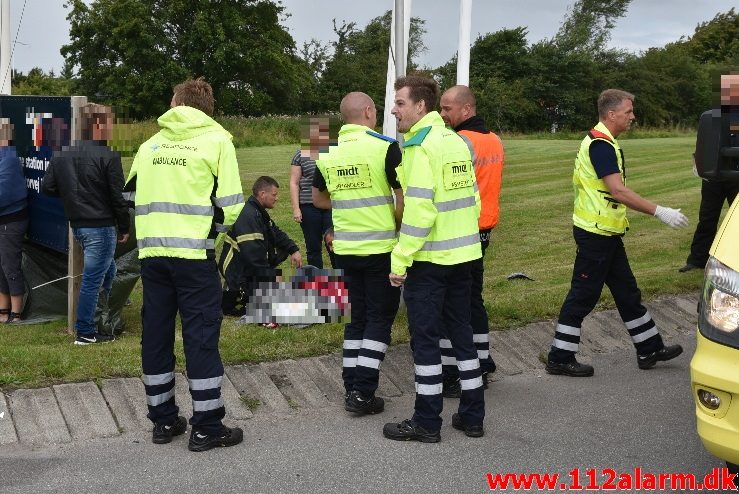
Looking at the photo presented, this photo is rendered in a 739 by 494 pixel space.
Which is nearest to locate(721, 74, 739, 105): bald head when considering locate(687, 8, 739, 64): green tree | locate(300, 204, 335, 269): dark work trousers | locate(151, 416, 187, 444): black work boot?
locate(151, 416, 187, 444): black work boot

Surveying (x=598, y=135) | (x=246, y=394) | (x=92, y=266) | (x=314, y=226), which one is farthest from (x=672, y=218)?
(x=92, y=266)

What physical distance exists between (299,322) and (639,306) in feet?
8.59

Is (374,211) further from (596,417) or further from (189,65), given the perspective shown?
(189,65)

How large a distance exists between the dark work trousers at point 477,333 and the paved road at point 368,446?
257 millimetres

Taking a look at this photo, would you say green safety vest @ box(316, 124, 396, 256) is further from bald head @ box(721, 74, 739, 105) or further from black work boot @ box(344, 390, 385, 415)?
bald head @ box(721, 74, 739, 105)

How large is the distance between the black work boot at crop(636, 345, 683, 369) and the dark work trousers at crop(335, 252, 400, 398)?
205 cm

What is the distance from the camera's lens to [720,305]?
4195mm

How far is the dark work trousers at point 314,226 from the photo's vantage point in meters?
8.70

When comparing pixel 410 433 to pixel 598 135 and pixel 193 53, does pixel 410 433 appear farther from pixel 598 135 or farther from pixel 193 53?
pixel 193 53

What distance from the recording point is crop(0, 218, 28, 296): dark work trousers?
8312mm

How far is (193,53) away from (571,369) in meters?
47.4

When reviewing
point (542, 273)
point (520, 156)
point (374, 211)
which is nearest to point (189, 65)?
point (520, 156)

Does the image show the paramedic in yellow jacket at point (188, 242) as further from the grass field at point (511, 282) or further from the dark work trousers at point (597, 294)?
the dark work trousers at point (597, 294)

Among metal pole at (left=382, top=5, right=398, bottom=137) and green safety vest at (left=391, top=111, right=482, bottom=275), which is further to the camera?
metal pole at (left=382, top=5, right=398, bottom=137)
